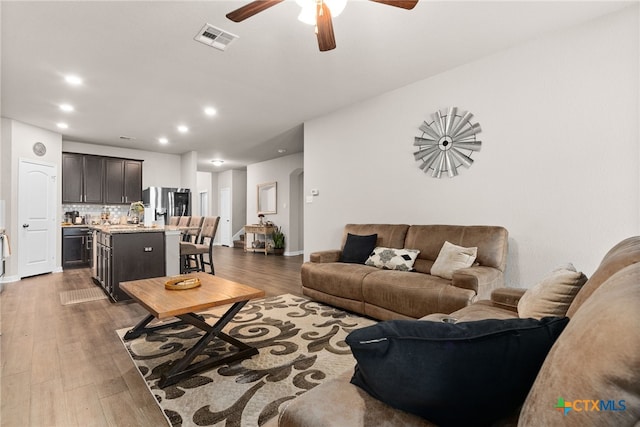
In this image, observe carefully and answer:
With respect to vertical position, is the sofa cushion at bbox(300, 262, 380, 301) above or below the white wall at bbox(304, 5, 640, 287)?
below

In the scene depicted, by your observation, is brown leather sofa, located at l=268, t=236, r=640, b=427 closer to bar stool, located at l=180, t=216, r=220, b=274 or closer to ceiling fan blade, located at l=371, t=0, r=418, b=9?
ceiling fan blade, located at l=371, t=0, r=418, b=9

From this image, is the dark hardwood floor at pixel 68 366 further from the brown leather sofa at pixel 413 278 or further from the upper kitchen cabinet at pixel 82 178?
the upper kitchen cabinet at pixel 82 178

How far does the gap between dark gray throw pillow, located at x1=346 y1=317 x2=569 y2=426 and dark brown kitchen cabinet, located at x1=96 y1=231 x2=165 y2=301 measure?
13.1ft

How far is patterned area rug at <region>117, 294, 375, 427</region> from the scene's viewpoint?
1.71 metres

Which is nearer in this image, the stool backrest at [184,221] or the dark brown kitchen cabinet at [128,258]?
the dark brown kitchen cabinet at [128,258]

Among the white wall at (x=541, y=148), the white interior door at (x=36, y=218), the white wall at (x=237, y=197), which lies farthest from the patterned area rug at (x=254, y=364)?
the white wall at (x=237, y=197)

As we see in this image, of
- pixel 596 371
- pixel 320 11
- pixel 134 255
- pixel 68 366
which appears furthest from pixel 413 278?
pixel 134 255

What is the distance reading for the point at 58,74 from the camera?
11.4 ft

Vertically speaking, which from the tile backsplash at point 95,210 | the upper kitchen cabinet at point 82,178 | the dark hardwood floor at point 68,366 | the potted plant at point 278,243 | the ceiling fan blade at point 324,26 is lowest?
the dark hardwood floor at point 68,366

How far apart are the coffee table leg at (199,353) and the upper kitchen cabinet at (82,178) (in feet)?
19.9

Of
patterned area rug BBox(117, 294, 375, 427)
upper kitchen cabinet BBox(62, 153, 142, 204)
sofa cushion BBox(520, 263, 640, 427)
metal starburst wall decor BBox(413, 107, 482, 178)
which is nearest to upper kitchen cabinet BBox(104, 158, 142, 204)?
upper kitchen cabinet BBox(62, 153, 142, 204)

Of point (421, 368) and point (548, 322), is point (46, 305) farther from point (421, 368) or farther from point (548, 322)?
point (548, 322)

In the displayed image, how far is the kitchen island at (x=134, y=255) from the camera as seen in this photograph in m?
3.80

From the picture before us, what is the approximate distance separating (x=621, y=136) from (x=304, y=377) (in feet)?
10.1
